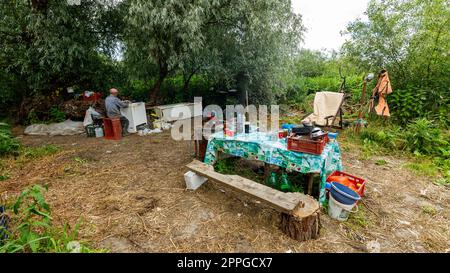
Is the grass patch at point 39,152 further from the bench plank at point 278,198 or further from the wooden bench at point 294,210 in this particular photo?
the wooden bench at point 294,210

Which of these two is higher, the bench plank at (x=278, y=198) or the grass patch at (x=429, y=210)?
the bench plank at (x=278, y=198)

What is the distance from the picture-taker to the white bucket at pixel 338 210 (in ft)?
7.88

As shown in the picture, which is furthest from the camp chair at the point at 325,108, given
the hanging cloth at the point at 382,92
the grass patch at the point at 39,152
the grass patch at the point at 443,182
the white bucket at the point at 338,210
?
the grass patch at the point at 39,152

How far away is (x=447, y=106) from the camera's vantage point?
5.22 meters

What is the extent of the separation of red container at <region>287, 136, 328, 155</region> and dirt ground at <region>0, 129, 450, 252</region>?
756 mm

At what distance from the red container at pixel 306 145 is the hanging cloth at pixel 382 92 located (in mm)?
3586

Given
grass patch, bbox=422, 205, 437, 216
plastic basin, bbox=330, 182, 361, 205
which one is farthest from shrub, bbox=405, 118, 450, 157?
plastic basin, bbox=330, 182, 361, 205

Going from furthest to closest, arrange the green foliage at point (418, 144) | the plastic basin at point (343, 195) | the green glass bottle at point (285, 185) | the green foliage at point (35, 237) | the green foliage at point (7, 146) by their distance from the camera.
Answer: the green foliage at point (7, 146) → the green foliage at point (418, 144) → the green glass bottle at point (285, 185) → the plastic basin at point (343, 195) → the green foliage at point (35, 237)

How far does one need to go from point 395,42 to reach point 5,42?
9.83 meters

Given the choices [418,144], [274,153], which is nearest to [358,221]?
Result: [274,153]

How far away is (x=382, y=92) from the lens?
5.13 m

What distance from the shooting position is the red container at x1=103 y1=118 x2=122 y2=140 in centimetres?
534

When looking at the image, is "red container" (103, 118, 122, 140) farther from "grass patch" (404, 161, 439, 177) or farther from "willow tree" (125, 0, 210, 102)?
"grass patch" (404, 161, 439, 177)

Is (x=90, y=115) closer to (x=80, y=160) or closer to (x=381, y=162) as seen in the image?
(x=80, y=160)
